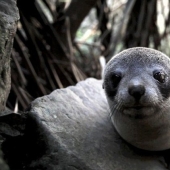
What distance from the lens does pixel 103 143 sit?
7.77 ft

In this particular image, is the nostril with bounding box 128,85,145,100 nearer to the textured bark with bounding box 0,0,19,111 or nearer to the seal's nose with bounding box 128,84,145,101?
the seal's nose with bounding box 128,84,145,101

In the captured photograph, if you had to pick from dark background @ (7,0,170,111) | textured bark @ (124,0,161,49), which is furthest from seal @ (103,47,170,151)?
textured bark @ (124,0,161,49)

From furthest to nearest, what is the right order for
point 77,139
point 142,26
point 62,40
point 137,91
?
point 142,26
point 62,40
point 77,139
point 137,91

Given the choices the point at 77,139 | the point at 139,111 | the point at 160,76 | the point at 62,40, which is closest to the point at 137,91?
the point at 139,111

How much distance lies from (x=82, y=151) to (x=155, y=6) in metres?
3.25

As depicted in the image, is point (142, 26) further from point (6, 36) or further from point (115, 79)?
point (6, 36)

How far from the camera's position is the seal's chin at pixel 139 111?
213 centimetres

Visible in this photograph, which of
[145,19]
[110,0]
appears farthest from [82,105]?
[110,0]

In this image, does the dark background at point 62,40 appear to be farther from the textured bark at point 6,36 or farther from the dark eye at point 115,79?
the dark eye at point 115,79

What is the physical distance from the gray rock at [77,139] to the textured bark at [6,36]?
0.19m

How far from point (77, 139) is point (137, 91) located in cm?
43

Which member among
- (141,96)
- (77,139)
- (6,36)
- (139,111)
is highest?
(6,36)

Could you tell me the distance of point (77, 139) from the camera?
224 cm

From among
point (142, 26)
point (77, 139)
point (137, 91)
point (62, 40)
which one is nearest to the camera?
point (137, 91)
